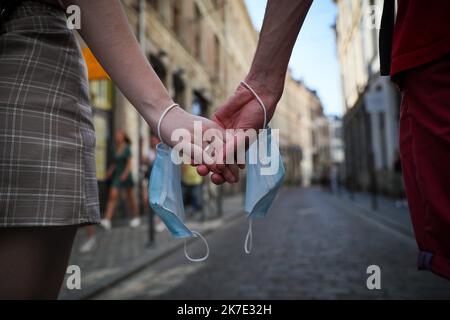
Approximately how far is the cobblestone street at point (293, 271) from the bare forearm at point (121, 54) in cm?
242

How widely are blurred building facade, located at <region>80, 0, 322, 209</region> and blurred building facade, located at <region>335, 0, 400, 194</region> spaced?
123 centimetres

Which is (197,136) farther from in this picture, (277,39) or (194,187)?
(194,187)

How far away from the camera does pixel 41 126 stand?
Answer: 0.94 metres

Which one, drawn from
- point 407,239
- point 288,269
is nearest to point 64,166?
point 288,269

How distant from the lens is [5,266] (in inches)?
34.3

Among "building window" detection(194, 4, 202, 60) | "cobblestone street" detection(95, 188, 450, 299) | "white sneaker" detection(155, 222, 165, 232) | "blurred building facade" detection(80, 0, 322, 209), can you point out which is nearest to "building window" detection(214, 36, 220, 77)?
"blurred building facade" detection(80, 0, 322, 209)

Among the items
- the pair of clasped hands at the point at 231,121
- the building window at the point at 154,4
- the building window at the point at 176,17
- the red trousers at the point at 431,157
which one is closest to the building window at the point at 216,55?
the building window at the point at 176,17

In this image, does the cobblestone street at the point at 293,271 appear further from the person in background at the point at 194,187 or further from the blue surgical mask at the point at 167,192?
the blue surgical mask at the point at 167,192

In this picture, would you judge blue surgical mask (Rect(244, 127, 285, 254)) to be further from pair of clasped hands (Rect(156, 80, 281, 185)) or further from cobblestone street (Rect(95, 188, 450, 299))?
cobblestone street (Rect(95, 188, 450, 299))

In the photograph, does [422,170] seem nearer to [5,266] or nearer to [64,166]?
[64,166]

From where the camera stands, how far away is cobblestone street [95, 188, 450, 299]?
3.12m

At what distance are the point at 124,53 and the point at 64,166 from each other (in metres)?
0.31

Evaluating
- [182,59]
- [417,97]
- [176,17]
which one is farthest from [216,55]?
[417,97]

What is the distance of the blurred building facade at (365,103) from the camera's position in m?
5.96
